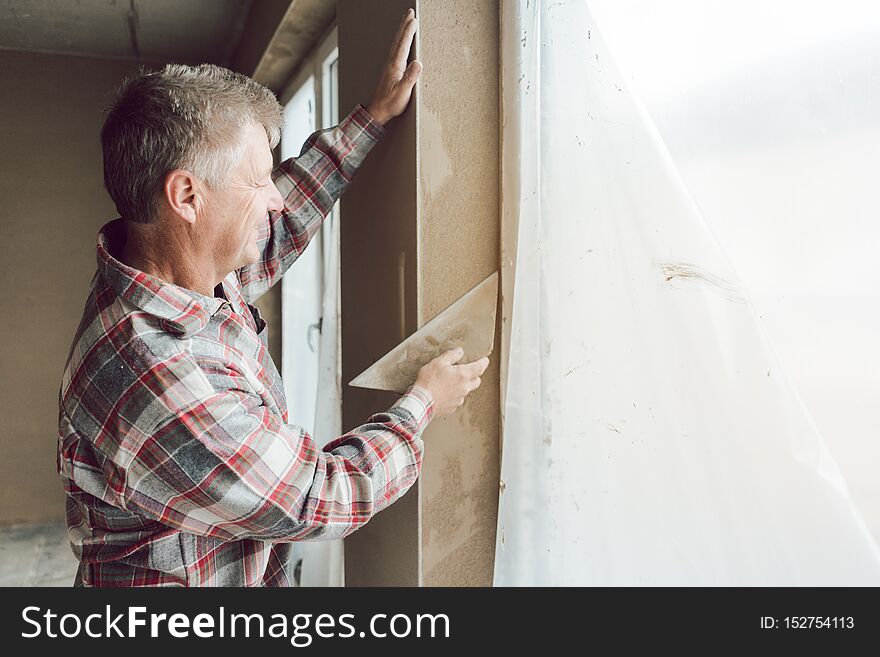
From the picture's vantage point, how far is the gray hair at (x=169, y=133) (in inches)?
42.4

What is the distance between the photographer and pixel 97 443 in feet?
3.36

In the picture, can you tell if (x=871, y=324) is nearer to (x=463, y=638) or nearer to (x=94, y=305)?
(x=463, y=638)

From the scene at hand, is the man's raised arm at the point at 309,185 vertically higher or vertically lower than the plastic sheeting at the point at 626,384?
higher

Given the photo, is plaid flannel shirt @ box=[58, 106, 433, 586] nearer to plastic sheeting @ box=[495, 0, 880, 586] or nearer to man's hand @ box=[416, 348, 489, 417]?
man's hand @ box=[416, 348, 489, 417]

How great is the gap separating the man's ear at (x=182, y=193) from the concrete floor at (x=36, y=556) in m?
3.20

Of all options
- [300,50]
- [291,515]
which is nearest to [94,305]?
[291,515]

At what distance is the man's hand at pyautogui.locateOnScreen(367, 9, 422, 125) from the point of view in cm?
125

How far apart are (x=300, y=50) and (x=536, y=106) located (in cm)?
222

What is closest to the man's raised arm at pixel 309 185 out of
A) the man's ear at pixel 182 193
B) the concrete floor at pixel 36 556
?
the man's ear at pixel 182 193

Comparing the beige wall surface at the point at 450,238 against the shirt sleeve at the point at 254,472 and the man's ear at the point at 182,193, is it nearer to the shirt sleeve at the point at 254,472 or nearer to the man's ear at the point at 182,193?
the shirt sleeve at the point at 254,472

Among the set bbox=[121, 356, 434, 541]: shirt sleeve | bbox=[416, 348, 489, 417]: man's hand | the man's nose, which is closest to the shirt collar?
bbox=[121, 356, 434, 541]: shirt sleeve

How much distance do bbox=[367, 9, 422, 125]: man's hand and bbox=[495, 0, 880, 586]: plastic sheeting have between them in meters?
0.17

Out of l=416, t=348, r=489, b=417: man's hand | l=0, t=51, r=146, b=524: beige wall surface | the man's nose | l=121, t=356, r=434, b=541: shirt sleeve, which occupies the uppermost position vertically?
l=0, t=51, r=146, b=524: beige wall surface

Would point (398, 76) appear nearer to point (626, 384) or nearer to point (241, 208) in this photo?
point (241, 208)
